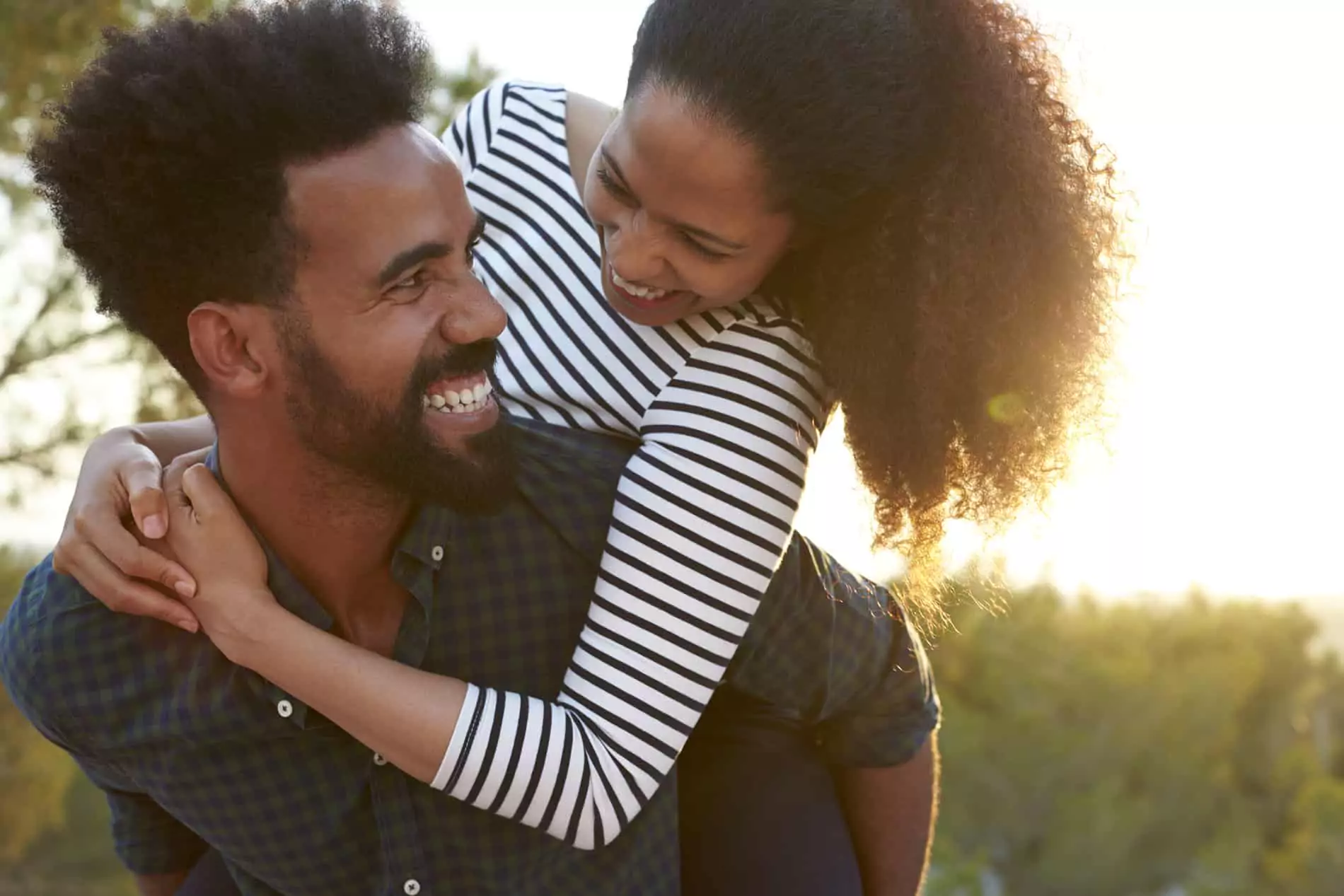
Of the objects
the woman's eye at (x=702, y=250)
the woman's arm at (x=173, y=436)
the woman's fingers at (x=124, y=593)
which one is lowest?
the woman's arm at (x=173, y=436)

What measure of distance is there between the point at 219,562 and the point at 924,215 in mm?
1088

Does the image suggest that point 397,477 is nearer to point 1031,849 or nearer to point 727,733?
point 727,733

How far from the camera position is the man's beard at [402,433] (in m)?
1.99

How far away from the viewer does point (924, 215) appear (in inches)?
77.2

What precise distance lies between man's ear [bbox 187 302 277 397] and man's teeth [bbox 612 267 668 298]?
1.66 ft

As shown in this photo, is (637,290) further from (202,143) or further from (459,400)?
(202,143)

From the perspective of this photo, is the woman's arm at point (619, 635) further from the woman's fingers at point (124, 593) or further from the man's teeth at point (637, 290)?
the man's teeth at point (637, 290)

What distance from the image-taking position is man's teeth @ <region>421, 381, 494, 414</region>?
2008 millimetres

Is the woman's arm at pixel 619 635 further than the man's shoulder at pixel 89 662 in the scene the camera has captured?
No

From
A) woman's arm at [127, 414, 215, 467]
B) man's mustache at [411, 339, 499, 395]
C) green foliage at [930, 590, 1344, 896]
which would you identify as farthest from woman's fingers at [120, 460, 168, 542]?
green foliage at [930, 590, 1344, 896]

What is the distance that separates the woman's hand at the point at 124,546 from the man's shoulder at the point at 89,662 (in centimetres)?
6

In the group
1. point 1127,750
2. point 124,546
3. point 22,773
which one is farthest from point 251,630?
point 1127,750

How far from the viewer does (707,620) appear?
Answer: 194 cm

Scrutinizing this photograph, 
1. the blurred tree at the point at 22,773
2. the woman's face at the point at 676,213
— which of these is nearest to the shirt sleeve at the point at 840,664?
the woman's face at the point at 676,213
